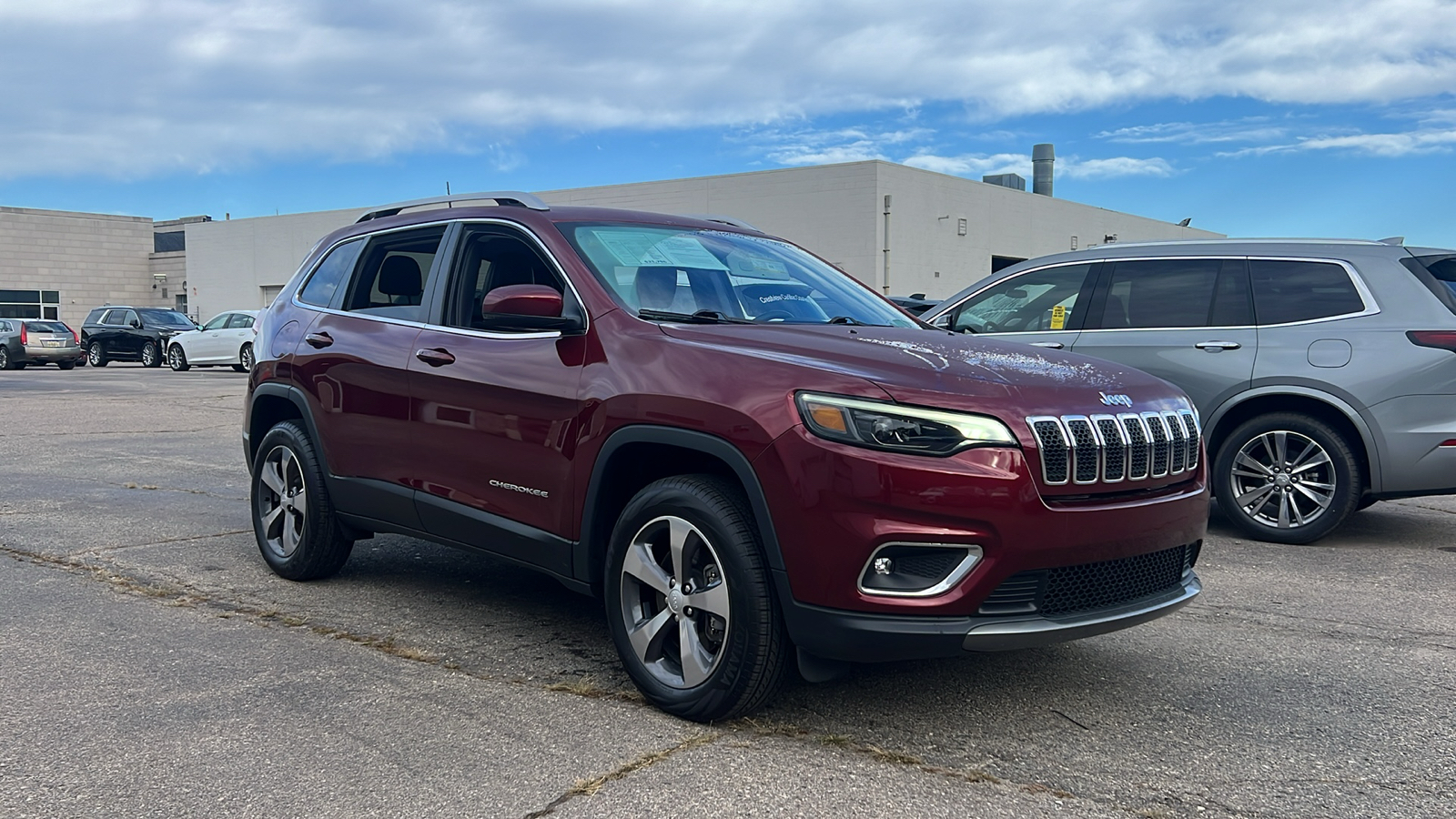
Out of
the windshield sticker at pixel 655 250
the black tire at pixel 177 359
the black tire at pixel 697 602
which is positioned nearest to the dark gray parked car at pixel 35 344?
the black tire at pixel 177 359

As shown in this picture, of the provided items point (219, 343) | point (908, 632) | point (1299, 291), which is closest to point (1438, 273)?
point (1299, 291)

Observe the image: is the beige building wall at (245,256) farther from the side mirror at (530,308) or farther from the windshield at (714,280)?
the side mirror at (530,308)

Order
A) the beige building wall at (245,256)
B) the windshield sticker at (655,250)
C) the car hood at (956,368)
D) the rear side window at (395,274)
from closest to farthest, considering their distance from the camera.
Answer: the car hood at (956,368) → the windshield sticker at (655,250) → the rear side window at (395,274) → the beige building wall at (245,256)

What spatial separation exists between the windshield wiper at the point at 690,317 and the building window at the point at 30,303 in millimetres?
55687

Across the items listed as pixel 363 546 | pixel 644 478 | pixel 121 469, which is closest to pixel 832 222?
pixel 121 469

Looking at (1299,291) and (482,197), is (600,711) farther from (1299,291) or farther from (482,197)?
(1299,291)

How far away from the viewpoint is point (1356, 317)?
6883 millimetres

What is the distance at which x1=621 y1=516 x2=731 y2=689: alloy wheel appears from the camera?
373 cm

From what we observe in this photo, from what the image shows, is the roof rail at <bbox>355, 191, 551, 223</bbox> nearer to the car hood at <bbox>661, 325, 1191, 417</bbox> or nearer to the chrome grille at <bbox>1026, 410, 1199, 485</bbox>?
the car hood at <bbox>661, 325, 1191, 417</bbox>

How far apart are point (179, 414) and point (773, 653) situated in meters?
14.1

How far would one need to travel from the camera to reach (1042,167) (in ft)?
150

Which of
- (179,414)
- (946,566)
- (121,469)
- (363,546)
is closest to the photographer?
(946,566)

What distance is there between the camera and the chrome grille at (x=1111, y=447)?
3471 mm

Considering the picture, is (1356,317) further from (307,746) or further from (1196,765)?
(307,746)
